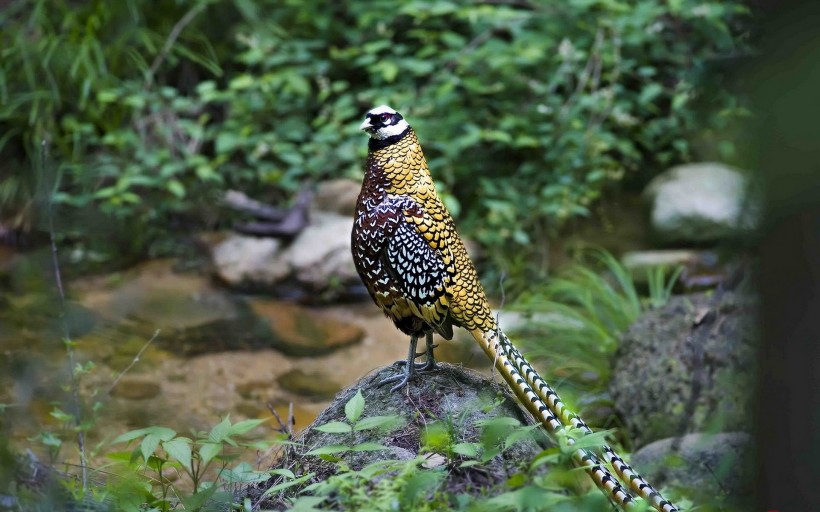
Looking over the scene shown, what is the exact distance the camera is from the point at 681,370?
4.91 m

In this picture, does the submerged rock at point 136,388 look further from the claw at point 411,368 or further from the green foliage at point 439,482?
the green foliage at point 439,482

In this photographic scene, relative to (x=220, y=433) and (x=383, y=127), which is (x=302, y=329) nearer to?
(x=383, y=127)

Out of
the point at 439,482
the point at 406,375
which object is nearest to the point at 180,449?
the point at 439,482

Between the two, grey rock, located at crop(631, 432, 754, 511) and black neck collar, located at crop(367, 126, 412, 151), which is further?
grey rock, located at crop(631, 432, 754, 511)

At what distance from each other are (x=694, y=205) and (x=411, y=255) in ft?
15.2

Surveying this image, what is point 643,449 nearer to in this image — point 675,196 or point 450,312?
point 450,312

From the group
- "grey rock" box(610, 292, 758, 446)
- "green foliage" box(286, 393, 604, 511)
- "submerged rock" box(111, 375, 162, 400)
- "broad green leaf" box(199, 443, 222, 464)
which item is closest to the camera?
"green foliage" box(286, 393, 604, 511)

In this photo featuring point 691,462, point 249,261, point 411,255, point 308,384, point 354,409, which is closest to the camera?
point 354,409

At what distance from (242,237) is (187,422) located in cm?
267

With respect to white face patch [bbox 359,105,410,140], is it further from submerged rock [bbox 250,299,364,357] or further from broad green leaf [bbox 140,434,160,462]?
submerged rock [bbox 250,299,364,357]

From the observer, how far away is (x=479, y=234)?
7.34 meters

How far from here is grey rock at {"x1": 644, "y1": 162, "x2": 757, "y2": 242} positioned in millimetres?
7258

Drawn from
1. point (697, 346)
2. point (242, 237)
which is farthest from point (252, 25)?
point (697, 346)

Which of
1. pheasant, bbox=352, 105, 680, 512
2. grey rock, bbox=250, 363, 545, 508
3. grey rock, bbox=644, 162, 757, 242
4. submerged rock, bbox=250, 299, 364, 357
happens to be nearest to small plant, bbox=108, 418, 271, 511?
grey rock, bbox=250, 363, 545, 508
